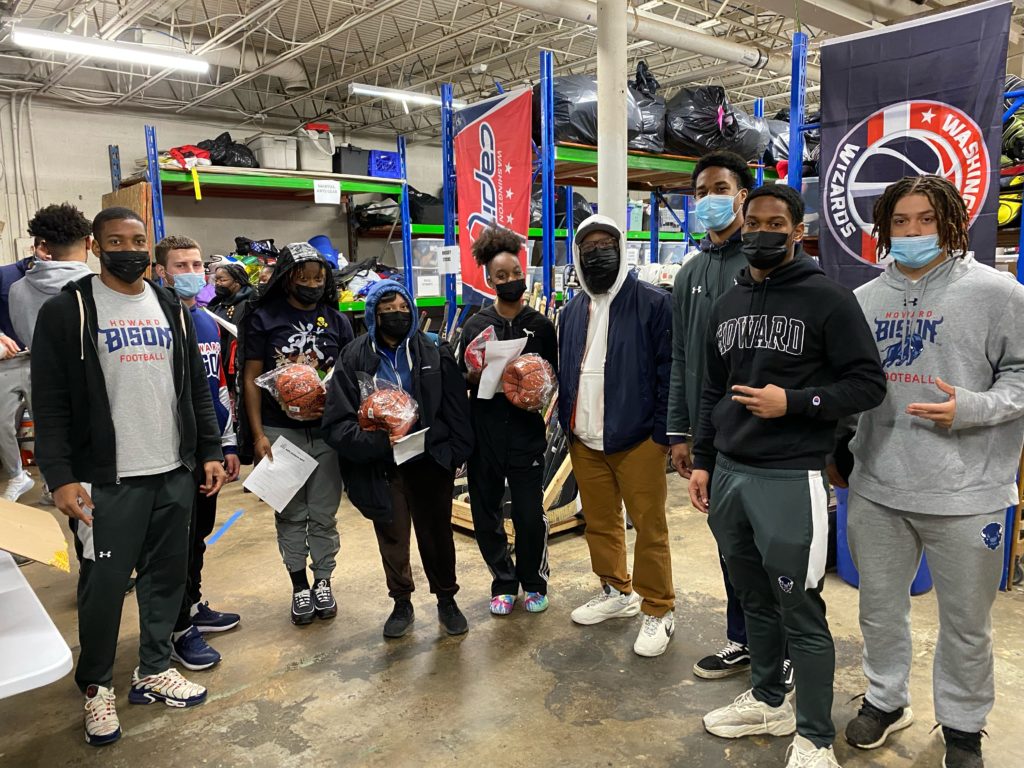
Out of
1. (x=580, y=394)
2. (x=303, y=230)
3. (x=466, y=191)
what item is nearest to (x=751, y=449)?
(x=580, y=394)

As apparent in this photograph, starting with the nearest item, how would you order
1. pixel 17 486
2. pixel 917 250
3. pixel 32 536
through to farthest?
pixel 32 536, pixel 917 250, pixel 17 486

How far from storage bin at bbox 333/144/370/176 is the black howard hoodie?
706 centimetres

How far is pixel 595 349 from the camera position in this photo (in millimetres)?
3018

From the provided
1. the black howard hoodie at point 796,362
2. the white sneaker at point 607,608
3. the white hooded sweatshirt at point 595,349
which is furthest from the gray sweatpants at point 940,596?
the white sneaker at point 607,608

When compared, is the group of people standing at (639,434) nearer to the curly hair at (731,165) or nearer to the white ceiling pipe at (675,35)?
the curly hair at (731,165)

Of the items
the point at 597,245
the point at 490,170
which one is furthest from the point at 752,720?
the point at 490,170

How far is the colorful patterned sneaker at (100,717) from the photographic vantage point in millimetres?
2502

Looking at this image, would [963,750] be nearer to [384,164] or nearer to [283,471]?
[283,471]

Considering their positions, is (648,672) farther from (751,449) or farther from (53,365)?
(53,365)

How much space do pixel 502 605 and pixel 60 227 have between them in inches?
103

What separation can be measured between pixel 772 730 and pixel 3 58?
38.2 feet

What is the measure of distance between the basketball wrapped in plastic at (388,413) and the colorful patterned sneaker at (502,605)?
3.30 feet

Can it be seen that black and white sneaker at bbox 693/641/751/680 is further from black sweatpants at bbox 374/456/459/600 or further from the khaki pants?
black sweatpants at bbox 374/456/459/600

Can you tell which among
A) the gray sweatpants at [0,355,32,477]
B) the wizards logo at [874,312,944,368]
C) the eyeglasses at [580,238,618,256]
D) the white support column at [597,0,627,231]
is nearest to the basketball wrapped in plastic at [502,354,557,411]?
the eyeglasses at [580,238,618,256]
